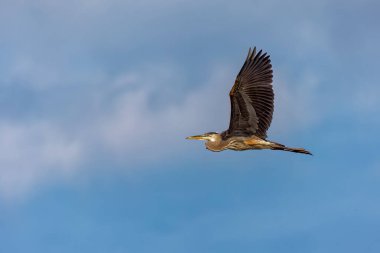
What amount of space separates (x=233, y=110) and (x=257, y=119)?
3.00 feet

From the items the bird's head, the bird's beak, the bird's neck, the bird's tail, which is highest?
the bird's beak

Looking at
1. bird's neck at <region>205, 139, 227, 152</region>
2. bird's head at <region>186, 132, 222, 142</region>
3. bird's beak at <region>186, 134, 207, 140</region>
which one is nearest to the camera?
bird's neck at <region>205, 139, 227, 152</region>

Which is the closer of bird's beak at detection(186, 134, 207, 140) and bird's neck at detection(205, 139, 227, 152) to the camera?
bird's neck at detection(205, 139, 227, 152)

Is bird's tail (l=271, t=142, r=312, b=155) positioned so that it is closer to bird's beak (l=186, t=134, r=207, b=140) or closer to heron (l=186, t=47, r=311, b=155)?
heron (l=186, t=47, r=311, b=155)

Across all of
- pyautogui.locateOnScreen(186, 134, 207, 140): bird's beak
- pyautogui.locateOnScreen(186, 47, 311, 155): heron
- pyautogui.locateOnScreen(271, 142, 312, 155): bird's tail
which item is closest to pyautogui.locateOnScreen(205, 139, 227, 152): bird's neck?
pyautogui.locateOnScreen(186, 47, 311, 155): heron

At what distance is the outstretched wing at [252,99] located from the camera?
16484 millimetres

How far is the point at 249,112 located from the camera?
16594 mm

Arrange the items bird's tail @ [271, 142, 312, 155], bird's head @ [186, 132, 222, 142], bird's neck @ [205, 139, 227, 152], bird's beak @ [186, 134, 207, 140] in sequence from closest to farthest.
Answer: bird's tail @ [271, 142, 312, 155], bird's neck @ [205, 139, 227, 152], bird's head @ [186, 132, 222, 142], bird's beak @ [186, 134, 207, 140]

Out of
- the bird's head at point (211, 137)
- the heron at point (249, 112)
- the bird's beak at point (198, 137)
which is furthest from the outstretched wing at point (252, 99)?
the bird's beak at point (198, 137)

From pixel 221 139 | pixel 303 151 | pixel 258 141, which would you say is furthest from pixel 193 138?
pixel 303 151

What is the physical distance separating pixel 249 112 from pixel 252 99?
0.49 meters

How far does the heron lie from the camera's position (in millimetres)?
16453

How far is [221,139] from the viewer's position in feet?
55.5

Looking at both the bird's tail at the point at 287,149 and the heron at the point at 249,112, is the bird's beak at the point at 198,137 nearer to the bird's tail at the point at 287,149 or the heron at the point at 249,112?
the heron at the point at 249,112
